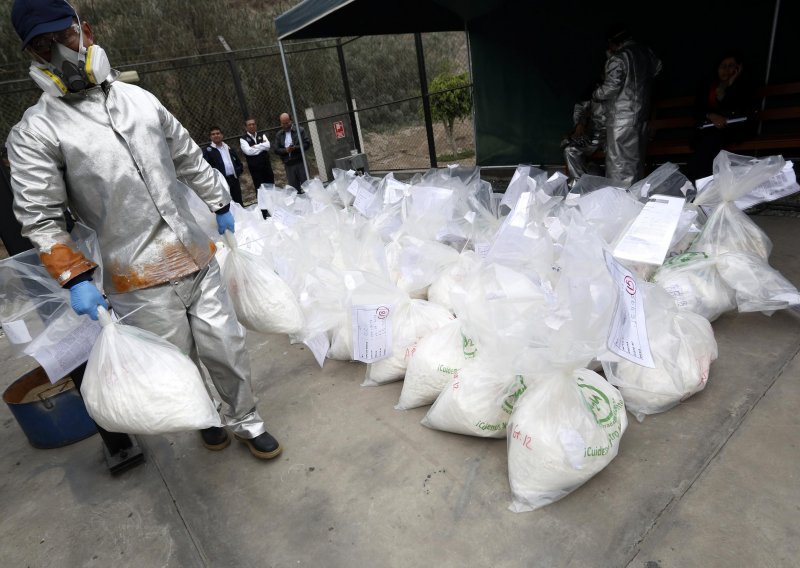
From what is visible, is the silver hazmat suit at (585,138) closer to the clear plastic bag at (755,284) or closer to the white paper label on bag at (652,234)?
the clear plastic bag at (755,284)

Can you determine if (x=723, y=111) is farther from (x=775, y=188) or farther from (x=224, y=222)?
(x=224, y=222)

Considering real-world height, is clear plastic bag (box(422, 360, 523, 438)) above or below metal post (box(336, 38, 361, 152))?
below

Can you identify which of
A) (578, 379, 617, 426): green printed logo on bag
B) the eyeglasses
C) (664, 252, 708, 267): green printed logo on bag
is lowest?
(578, 379, 617, 426): green printed logo on bag

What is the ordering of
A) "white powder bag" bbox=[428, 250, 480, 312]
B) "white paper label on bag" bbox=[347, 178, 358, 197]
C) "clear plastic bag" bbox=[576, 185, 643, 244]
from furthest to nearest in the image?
"white paper label on bag" bbox=[347, 178, 358, 197]
"white powder bag" bbox=[428, 250, 480, 312]
"clear plastic bag" bbox=[576, 185, 643, 244]

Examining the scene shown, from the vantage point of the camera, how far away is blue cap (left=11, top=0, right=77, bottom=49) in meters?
1.52

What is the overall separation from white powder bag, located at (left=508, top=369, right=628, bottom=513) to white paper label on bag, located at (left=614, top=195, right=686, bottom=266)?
0.43 metres

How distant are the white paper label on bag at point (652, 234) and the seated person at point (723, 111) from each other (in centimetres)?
281

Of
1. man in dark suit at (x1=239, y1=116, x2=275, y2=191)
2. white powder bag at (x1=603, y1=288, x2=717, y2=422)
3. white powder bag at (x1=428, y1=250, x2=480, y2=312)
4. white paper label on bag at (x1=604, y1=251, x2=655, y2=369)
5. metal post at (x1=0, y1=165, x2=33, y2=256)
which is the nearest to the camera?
white paper label on bag at (x1=604, y1=251, x2=655, y2=369)

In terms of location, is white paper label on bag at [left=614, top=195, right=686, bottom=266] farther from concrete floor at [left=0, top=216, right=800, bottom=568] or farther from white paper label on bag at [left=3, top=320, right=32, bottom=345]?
white paper label on bag at [left=3, top=320, right=32, bottom=345]

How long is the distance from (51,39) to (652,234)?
2.04m

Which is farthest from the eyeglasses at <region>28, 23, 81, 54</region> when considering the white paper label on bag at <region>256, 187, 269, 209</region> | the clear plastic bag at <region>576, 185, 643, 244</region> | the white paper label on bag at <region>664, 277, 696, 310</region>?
the white paper label on bag at <region>664, 277, 696, 310</region>

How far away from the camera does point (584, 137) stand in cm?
508

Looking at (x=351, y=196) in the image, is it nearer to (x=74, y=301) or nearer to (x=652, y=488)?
(x=74, y=301)

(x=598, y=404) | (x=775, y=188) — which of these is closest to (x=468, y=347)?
(x=598, y=404)
